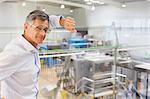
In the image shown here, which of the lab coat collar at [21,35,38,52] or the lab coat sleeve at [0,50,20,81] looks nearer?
the lab coat sleeve at [0,50,20,81]

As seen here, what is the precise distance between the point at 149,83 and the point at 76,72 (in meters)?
0.99

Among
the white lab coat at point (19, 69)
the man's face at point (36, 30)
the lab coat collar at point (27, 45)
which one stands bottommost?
the white lab coat at point (19, 69)

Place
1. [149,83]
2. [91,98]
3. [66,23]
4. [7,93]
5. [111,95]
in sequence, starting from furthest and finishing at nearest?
[149,83]
[111,95]
[91,98]
[66,23]
[7,93]

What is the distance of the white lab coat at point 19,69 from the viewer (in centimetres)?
85

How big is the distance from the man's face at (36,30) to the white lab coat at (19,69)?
4cm

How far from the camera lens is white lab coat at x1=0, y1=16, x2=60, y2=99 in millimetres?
852

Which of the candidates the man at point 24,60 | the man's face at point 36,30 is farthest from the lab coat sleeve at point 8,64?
the man's face at point 36,30

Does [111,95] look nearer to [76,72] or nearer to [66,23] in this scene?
[76,72]

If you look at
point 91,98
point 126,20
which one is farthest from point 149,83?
point 126,20

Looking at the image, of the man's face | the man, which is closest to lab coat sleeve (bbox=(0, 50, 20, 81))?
the man

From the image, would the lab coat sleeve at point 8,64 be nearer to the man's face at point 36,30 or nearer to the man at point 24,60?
the man at point 24,60

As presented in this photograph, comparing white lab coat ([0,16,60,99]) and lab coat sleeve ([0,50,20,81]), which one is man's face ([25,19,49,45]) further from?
lab coat sleeve ([0,50,20,81])

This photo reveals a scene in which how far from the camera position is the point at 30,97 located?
41.7 inches

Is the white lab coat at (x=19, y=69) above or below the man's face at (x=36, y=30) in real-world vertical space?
below
